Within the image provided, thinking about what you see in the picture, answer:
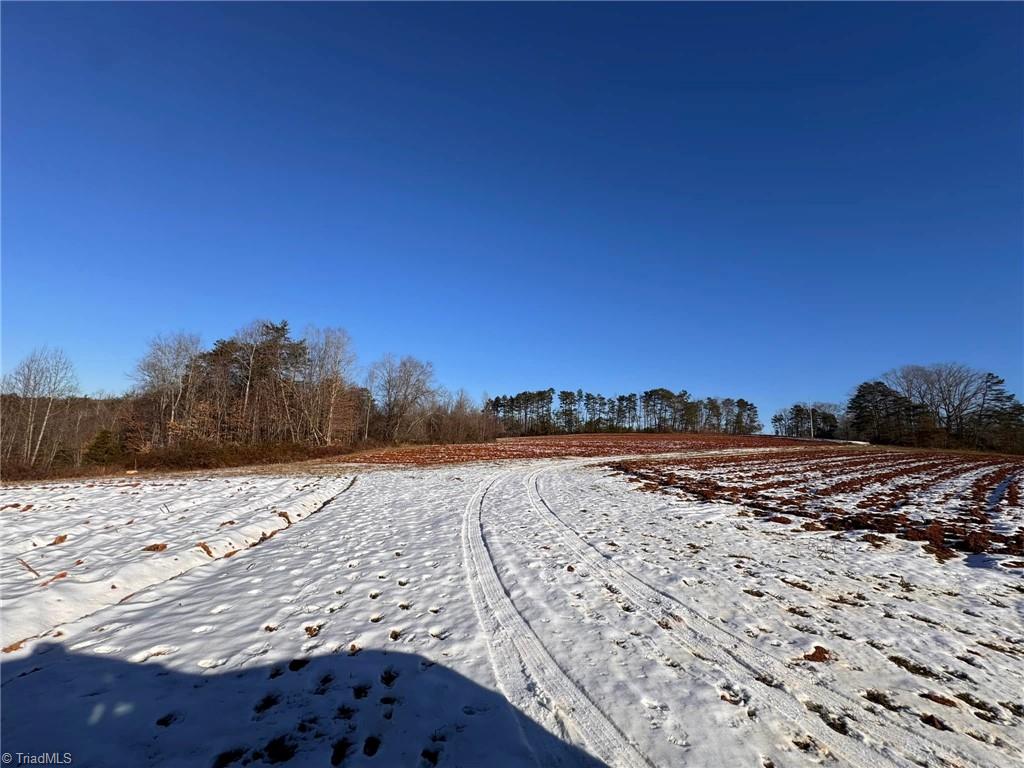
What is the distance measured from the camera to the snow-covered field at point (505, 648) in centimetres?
305

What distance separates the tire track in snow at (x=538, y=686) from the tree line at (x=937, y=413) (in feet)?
289

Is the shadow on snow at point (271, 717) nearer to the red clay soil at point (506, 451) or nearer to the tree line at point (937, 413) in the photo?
the red clay soil at point (506, 451)

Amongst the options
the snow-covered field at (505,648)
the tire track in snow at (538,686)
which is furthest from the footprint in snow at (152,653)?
the tire track in snow at (538,686)

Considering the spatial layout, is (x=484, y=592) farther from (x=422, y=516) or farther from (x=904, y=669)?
(x=422, y=516)

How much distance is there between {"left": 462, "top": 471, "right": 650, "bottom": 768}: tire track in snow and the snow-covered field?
0.08ft

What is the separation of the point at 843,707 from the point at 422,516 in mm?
9688

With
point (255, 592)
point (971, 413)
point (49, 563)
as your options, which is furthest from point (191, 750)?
point (971, 413)

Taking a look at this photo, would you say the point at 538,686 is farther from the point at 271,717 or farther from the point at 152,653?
the point at 152,653

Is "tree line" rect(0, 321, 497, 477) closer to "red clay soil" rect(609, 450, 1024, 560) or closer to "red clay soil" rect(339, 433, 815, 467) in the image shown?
"red clay soil" rect(339, 433, 815, 467)

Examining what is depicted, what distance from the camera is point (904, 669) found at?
394cm

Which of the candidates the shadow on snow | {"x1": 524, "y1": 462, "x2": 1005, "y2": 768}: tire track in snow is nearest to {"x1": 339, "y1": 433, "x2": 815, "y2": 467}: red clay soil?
{"x1": 524, "y1": 462, "x2": 1005, "y2": 768}: tire track in snow

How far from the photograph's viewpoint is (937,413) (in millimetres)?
76375

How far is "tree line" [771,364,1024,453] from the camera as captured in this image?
212ft

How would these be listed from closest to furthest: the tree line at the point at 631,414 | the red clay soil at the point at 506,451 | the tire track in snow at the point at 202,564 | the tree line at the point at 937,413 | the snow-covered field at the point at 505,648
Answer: the snow-covered field at the point at 505,648 < the tire track in snow at the point at 202,564 < the red clay soil at the point at 506,451 < the tree line at the point at 937,413 < the tree line at the point at 631,414
